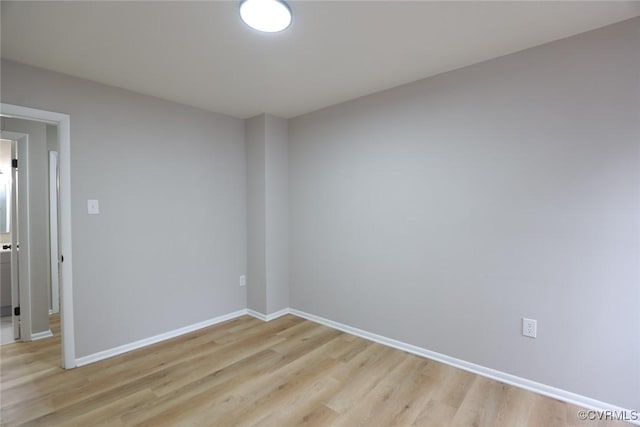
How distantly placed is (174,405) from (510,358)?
7.83 feet

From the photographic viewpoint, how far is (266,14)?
1715 mm

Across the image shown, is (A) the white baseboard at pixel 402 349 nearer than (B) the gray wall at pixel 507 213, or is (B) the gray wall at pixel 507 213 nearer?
(B) the gray wall at pixel 507 213

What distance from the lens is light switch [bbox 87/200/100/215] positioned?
258 cm

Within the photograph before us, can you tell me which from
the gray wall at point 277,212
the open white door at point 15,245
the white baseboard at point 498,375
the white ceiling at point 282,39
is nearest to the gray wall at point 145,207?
the white ceiling at point 282,39

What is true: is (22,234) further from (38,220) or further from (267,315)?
(267,315)

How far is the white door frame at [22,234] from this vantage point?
308 centimetres

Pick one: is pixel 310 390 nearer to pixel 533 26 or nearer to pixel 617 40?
pixel 533 26

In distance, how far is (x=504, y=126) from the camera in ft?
7.39

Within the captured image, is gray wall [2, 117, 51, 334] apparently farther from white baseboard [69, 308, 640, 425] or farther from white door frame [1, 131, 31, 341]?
white baseboard [69, 308, 640, 425]

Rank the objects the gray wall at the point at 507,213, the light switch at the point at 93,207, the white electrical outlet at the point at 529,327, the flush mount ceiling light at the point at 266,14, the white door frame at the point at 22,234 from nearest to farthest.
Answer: the flush mount ceiling light at the point at 266,14, the gray wall at the point at 507,213, the white electrical outlet at the point at 529,327, the light switch at the point at 93,207, the white door frame at the point at 22,234

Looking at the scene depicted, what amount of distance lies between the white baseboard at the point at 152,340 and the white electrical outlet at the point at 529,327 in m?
2.90

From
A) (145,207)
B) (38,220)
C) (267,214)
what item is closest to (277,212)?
(267,214)

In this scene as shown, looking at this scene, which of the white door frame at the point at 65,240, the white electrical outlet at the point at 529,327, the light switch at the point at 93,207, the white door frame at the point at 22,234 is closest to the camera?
the white electrical outlet at the point at 529,327

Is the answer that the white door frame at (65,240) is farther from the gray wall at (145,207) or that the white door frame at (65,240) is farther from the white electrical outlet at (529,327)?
the white electrical outlet at (529,327)
